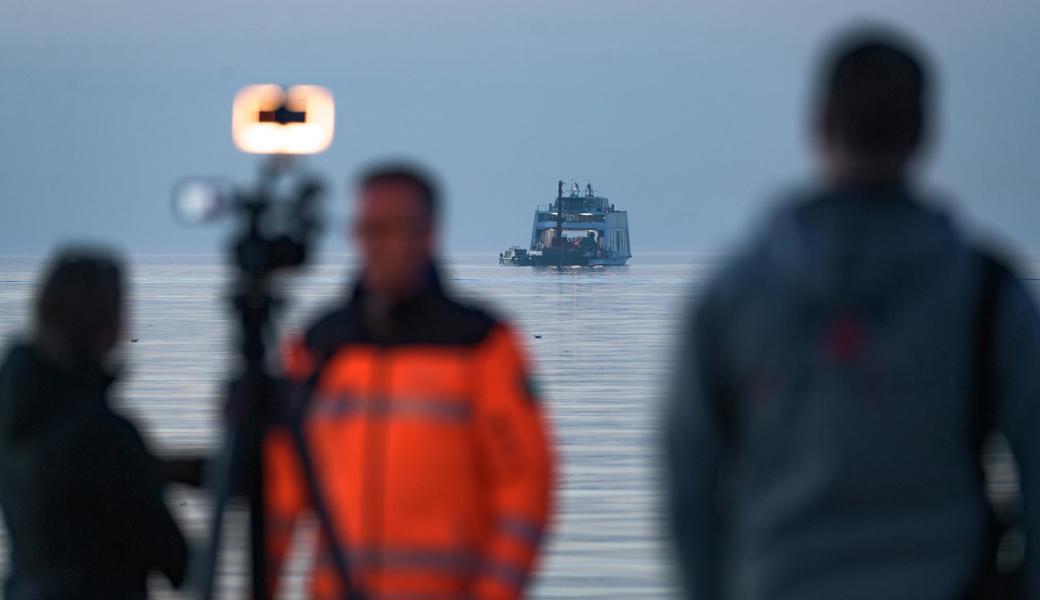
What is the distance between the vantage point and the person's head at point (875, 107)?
2.05 m

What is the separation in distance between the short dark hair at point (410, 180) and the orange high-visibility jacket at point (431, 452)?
0.15 m

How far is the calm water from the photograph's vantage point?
34.1 ft

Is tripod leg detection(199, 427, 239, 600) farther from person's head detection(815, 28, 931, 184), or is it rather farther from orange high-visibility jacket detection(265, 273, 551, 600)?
person's head detection(815, 28, 931, 184)

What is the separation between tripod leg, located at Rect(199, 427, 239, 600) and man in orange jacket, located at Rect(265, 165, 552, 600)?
93 millimetres

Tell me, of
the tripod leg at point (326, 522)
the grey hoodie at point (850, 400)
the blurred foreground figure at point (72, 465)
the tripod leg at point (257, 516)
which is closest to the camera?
the grey hoodie at point (850, 400)

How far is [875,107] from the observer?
206cm

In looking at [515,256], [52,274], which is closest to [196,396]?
[52,274]

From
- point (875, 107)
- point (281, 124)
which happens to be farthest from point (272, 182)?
point (875, 107)

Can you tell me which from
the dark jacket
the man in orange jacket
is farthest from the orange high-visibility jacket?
the dark jacket

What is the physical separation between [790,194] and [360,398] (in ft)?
3.23

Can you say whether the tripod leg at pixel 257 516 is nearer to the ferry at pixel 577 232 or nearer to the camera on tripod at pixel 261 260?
the camera on tripod at pixel 261 260

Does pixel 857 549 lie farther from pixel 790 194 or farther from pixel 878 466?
pixel 790 194

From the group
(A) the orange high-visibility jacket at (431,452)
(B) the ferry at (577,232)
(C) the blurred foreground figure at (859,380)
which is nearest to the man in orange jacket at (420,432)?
(A) the orange high-visibility jacket at (431,452)

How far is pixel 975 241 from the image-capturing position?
83.4 inches
